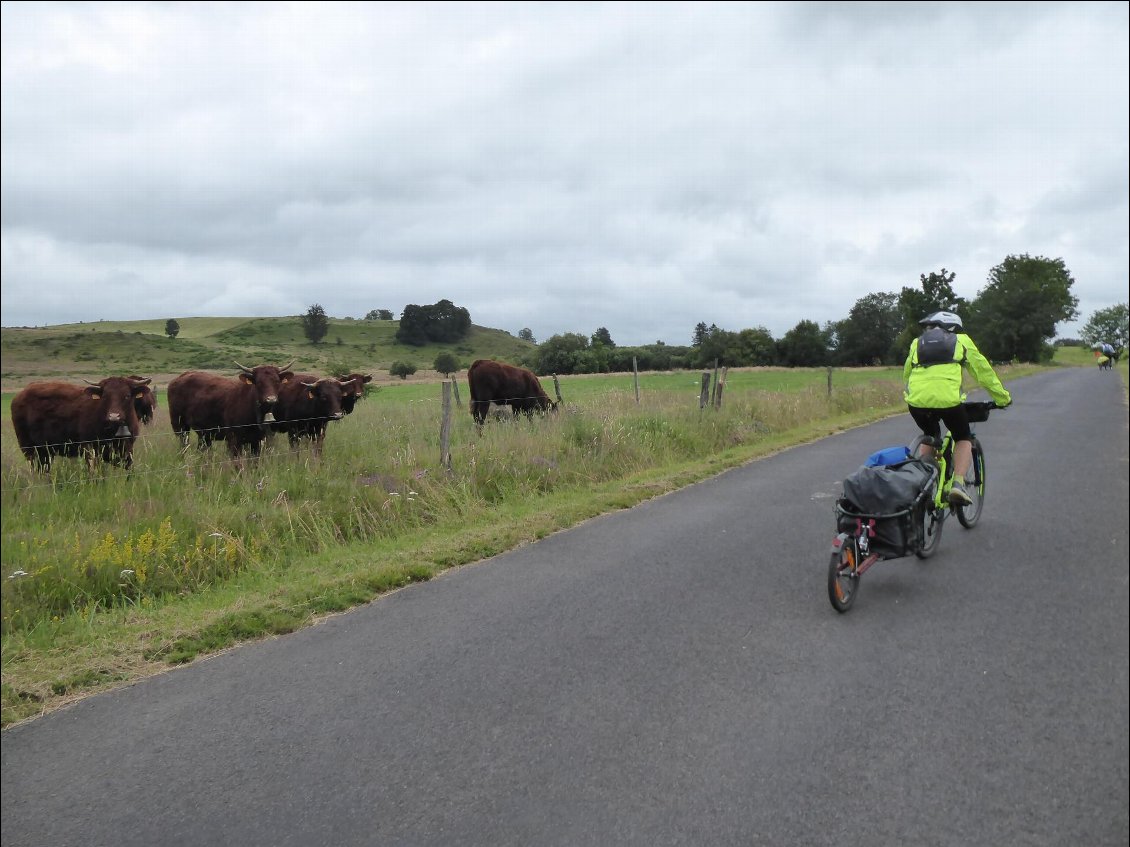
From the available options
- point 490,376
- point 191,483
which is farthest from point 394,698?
point 490,376

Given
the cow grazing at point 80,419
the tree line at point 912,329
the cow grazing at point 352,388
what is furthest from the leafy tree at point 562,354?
the cow grazing at point 80,419

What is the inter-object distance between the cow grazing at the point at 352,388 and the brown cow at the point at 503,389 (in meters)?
5.76

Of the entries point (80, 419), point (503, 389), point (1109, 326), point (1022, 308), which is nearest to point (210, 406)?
point (80, 419)

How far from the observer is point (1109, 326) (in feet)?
53.2

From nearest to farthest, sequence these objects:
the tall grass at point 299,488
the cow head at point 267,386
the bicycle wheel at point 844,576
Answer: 1. the tall grass at point 299,488
2. the bicycle wheel at point 844,576
3. the cow head at point 267,386

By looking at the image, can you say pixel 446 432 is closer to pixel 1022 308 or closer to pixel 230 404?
pixel 230 404

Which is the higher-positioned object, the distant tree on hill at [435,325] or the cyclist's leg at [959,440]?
the distant tree on hill at [435,325]

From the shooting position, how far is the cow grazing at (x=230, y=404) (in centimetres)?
670

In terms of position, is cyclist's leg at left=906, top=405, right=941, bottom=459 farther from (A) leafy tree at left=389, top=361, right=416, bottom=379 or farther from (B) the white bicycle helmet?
(A) leafy tree at left=389, top=361, right=416, bottom=379

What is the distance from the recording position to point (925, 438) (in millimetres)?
6355

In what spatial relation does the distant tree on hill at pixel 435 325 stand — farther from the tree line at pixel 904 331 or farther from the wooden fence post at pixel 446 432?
the wooden fence post at pixel 446 432

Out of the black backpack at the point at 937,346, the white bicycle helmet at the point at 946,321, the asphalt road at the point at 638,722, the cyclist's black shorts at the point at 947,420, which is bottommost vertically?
the asphalt road at the point at 638,722

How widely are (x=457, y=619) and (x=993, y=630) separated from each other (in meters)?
3.45

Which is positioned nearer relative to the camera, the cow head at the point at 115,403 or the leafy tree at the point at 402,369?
the cow head at the point at 115,403
